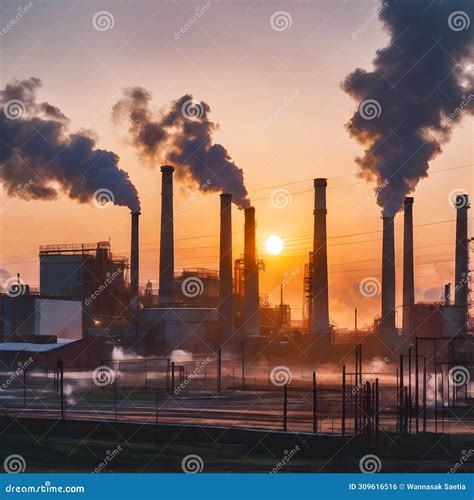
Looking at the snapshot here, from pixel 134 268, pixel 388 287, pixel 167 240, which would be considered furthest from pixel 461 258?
pixel 134 268

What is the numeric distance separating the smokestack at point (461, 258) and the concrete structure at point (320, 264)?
9.05m

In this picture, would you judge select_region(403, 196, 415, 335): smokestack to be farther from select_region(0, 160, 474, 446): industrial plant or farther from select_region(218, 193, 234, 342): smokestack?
select_region(218, 193, 234, 342): smokestack

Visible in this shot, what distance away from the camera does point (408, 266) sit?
2484 inches

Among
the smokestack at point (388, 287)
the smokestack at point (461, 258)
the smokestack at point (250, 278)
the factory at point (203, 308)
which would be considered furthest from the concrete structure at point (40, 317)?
the smokestack at point (461, 258)


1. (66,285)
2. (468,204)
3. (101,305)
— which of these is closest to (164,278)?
(101,305)

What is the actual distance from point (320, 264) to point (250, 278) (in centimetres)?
700

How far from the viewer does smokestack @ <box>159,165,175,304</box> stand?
195 ft

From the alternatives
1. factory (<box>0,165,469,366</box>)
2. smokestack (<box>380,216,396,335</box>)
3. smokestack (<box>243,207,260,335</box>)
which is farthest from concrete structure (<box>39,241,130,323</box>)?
smokestack (<box>380,216,396,335</box>)

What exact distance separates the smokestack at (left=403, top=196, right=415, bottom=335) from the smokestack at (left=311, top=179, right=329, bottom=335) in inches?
240

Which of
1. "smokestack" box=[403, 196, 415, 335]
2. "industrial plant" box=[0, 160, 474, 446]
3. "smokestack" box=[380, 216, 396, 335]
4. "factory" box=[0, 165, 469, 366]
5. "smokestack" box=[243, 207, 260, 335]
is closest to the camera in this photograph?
"industrial plant" box=[0, 160, 474, 446]

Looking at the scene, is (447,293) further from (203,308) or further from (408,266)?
(203,308)

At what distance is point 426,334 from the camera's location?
5778 cm
